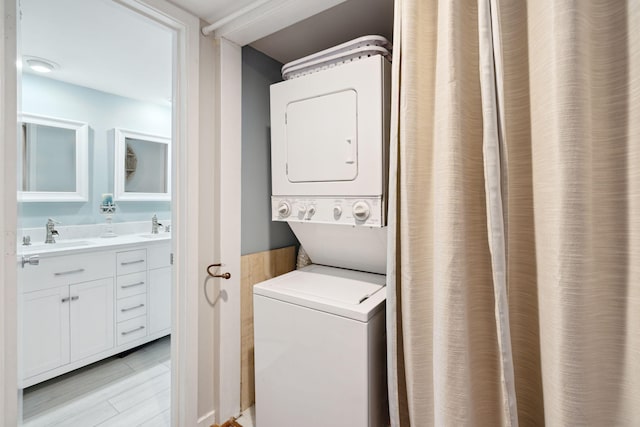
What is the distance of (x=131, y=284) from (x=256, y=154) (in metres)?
1.85

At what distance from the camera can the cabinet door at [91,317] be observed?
91.2 inches

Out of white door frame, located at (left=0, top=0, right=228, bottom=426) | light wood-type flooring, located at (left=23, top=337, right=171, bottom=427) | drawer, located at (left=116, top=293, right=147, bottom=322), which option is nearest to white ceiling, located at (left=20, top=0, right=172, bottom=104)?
white door frame, located at (left=0, top=0, right=228, bottom=426)

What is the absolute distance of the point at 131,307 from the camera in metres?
2.68

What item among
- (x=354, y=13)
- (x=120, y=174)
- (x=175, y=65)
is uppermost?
(x=354, y=13)

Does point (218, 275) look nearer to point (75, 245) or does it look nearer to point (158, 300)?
point (158, 300)

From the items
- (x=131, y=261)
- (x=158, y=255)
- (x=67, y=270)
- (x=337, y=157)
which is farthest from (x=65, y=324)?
(x=337, y=157)

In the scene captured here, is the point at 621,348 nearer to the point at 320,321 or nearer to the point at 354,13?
the point at 320,321

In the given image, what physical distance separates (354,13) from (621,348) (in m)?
1.87

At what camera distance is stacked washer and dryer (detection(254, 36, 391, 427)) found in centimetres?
127

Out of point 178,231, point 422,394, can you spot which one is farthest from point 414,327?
point 178,231

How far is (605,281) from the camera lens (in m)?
0.80

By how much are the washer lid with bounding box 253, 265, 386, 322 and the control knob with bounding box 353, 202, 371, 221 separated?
Result: 0.39 meters

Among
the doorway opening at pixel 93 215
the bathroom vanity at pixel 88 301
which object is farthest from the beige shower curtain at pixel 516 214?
the bathroom vanity at pixel 88 301

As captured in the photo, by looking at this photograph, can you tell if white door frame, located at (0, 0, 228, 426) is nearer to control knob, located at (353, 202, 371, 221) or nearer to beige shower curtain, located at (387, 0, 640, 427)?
control knob, located at (353, 202, 371, 221)
